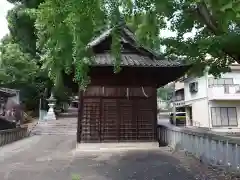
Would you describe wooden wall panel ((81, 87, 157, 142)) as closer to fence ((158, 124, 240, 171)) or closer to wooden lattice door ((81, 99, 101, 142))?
wooden lattice door ((81, 99, 101, 142))

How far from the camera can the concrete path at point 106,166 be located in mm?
6473

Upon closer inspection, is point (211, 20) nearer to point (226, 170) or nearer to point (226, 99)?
point (226, 170)

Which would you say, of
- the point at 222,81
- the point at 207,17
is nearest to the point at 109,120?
the point at 207,17

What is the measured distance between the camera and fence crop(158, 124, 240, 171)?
6.57 metres

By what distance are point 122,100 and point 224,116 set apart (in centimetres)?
1870

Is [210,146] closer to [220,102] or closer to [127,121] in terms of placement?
[127,121]

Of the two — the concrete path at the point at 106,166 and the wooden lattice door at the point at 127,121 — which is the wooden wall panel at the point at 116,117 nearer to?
the wooden lattice door at the point at 127,121

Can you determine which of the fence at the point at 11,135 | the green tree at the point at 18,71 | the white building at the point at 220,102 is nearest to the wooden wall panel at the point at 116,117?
the fence at the point at 11,135

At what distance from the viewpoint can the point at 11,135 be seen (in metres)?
15.5

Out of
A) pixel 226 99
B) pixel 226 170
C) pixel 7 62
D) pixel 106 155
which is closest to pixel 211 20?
pixel 226 170

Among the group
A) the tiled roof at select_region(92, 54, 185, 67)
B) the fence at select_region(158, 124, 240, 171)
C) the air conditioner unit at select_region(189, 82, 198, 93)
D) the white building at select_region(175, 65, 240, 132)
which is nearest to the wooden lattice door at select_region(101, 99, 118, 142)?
the tiled roof at select_region(92, 54, 185, 67)

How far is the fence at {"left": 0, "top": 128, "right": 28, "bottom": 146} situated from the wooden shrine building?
19.1ft

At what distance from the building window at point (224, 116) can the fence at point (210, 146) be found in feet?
53.7

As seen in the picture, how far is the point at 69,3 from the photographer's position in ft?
10.2
